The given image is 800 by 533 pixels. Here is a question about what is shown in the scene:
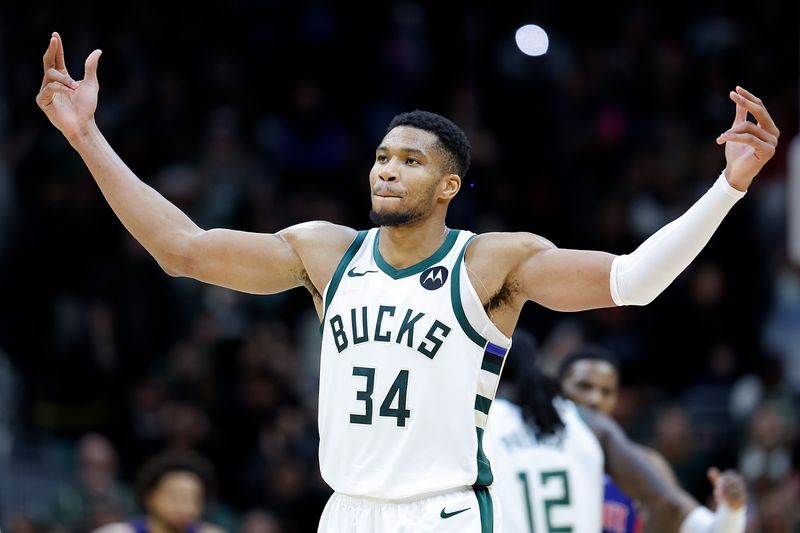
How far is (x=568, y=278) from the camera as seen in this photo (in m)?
5.32

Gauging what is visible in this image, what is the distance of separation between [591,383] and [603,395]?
4.2 inches

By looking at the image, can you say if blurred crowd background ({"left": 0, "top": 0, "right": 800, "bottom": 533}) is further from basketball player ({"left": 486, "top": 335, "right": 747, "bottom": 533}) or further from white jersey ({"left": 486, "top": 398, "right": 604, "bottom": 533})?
white jersey ({"left": 486, "top": 398, "right": 604, "bottom": 533})

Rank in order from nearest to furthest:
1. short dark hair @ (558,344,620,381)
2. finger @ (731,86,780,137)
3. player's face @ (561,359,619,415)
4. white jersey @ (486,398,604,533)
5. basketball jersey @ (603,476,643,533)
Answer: finger @ (731,86,780,137), white jersey @ (486,398,604,533), basketball jersey @ (603,476,643,533), player's face @ (561,359,619,415), short dark hair @ (558,344,620,381)

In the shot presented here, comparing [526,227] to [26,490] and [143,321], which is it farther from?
[26,490]

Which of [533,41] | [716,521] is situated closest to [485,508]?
[533,41]

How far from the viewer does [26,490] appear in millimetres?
12055

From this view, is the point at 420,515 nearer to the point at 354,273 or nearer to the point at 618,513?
the point at 354,273

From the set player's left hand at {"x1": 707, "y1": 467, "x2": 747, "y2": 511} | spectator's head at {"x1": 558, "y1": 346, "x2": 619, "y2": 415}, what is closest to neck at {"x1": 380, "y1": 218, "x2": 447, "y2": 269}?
player's left hand at {"x1": 707, "y1": 467, "x2": 747, "y2": 511}

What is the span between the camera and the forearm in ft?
18.5

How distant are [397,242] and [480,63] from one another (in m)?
8.75

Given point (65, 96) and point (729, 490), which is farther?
point (729, 490)

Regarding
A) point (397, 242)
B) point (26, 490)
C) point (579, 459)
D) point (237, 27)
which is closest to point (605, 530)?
point (579, 459)

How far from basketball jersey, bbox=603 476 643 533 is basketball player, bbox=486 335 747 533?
0.41m

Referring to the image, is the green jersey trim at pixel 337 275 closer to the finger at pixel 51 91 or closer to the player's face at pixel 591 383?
the finger at pixel 51 91
